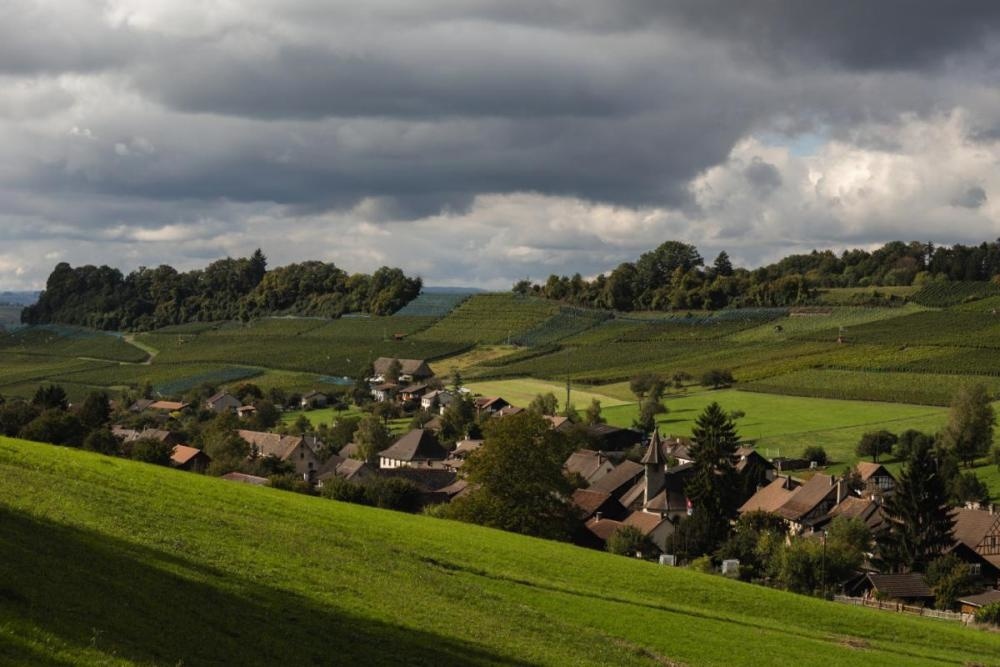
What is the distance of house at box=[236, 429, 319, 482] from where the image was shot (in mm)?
95438

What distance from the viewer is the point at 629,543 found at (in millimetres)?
66875

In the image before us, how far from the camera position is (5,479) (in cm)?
2727

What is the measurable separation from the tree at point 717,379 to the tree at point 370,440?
131 ft

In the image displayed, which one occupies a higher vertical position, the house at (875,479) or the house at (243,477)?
the house at (243,477)

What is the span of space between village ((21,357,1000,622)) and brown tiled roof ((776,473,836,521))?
0.12 meters

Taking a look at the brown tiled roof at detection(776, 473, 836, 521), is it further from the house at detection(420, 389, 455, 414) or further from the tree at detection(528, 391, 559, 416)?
the house at detection(420, 389, 455, 414)

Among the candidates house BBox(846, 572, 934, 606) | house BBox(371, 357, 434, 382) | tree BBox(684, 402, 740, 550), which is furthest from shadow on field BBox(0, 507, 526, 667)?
house BBox(371, 357, 434, 382)

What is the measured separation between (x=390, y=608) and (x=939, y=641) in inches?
903

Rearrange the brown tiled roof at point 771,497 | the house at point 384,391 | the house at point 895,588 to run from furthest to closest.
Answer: the house at point 384,391 < the brown tiled roof at point 771,497 < the house at point 895,588

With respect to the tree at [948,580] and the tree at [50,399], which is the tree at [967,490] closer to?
the tree at [948,580]

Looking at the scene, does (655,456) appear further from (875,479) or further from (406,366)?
(406,366)

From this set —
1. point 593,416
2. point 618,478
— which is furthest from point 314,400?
point 618,478

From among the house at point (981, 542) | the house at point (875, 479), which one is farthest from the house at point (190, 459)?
the house at point (981, 542)

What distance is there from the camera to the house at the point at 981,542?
2699 inches
